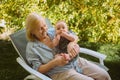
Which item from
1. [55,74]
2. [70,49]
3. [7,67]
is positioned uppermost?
[70,49]

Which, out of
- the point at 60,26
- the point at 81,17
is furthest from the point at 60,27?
the point at 81,17

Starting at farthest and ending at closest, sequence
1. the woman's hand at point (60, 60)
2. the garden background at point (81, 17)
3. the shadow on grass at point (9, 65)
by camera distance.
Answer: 1. the garden background at point (81, 17)
2. the shadow on grass at point (9, 65)
3. the woman's hand at point (60, 60)

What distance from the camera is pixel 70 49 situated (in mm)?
3617

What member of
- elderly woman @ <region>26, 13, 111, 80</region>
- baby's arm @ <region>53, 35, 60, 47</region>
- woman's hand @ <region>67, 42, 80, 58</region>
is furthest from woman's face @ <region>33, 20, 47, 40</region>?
woman's hand @ <region>67, 42, 80, 58</region>

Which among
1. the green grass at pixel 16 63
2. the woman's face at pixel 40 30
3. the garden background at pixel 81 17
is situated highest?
the woman's face at pixel 40 30

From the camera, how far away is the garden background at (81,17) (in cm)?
609

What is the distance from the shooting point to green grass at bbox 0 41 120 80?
5.14 m

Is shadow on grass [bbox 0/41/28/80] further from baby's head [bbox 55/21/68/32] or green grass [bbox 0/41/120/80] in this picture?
baby's head [bbox 55/21/68/32]

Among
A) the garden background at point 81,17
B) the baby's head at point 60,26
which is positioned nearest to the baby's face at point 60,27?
the baby's head at point 60,26

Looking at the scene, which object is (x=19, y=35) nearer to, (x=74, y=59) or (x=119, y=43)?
(x=74, y=59)

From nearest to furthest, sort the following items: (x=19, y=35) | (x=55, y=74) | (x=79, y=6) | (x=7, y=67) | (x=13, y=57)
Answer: (x=55, y=74)
(x=19, y=35)
(x=7, y=67)
(x=13, y=57)
(x=79, y=6)

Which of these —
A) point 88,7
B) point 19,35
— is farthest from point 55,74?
point 88,7

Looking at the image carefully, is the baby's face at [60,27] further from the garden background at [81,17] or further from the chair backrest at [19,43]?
the garden background at [81,17]

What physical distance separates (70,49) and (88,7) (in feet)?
8.70
